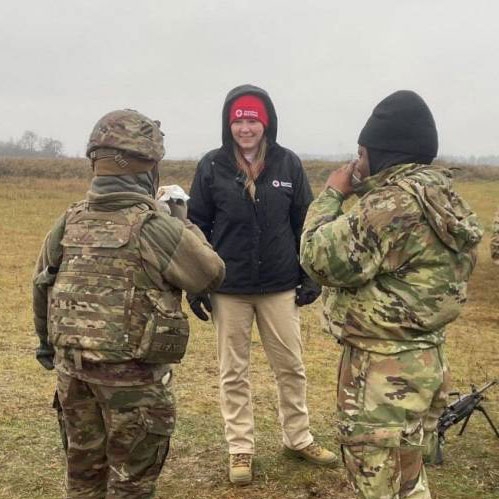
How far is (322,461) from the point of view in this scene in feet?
14.0

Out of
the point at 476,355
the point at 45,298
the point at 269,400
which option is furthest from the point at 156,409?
the point at 476,355

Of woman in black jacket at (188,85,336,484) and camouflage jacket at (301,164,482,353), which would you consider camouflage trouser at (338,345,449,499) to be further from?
woman in black jacket at (188,85,336,484)

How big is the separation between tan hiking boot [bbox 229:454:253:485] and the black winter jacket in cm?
99

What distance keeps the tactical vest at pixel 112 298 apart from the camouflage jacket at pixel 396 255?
2.16ft

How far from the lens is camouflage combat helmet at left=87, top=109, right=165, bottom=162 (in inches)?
112

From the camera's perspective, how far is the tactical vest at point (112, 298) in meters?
2.80

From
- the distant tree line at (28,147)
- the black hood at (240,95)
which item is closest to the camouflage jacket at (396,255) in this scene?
the black hood at (240,95)

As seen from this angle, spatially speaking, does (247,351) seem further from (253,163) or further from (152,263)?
(152,263)

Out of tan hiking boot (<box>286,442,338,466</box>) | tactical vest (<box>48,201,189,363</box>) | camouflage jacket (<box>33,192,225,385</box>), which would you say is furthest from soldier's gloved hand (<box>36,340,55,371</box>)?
tan hiking boot (<box>286,442,338,466</box>)

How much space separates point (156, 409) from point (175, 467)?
1620 millimetres

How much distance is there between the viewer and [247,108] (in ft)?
12.9

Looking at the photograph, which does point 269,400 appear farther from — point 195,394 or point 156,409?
point 156,409

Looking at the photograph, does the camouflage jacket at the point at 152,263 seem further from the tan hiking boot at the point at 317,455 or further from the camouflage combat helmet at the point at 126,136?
the tan hiking boot at the point at 317,455

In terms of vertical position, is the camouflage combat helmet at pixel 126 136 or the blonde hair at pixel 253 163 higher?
the camouflage combat helmet at pixel 126 136
